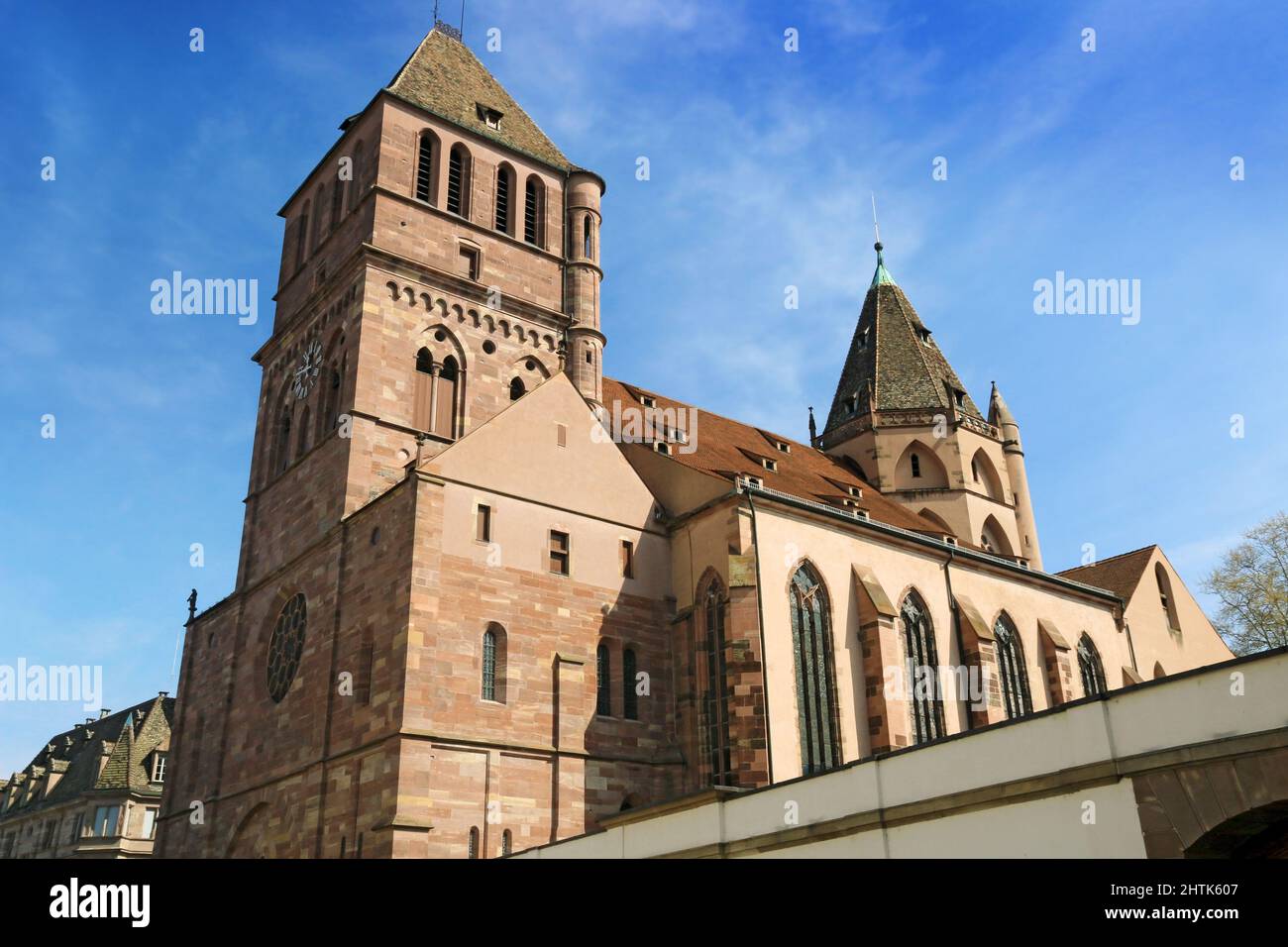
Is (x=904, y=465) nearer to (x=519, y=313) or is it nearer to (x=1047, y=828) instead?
(x=519, y=313)

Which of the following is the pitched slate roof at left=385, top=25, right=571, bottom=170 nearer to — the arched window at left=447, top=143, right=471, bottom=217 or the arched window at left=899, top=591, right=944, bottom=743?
the arched window at left=447, top=143, right=471, bottom=217

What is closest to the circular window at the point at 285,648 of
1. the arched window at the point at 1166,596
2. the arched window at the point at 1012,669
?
the arched window at the point at 1012,669

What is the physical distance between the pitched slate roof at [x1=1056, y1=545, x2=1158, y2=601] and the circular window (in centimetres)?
2397

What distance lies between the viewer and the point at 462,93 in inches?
1332

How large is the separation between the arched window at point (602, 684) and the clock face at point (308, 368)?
1108 centimetres

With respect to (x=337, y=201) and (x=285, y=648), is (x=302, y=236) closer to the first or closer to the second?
(x=337, y=201)

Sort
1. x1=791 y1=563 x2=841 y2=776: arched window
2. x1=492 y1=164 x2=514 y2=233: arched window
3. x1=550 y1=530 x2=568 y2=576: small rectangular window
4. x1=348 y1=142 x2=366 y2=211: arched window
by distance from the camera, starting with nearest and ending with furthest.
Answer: x1=791 y1=563 x2=841 y2=776: arched window < x1=550 y1=530 x2=568 y2=576: small rectangular window < x1=348 y1=142 x2=366 y2=211: arched window < x1=492 y1=164 x2=514 y2=233: arched window

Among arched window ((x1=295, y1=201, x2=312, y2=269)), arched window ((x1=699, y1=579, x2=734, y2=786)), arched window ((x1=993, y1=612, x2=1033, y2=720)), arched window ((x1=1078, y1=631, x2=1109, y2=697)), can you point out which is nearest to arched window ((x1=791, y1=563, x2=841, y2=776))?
arched window ((x1=699, y1=579, x2=734, y2=786))

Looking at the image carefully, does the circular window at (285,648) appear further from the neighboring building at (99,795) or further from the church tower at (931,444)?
the neighboring building at (99,795)

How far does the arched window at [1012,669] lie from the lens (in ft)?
98.4

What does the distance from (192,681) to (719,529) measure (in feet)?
50.5

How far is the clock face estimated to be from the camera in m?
29.2

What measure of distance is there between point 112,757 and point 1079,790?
162ft
